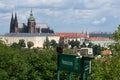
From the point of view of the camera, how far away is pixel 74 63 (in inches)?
646

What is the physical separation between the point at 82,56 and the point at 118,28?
9.62 metres

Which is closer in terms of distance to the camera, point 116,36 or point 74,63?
point 74,63

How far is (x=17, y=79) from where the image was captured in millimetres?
46406

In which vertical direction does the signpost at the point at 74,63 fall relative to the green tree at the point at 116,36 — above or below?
below

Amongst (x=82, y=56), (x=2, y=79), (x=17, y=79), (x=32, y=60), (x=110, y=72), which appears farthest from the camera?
(x=32, y=60)

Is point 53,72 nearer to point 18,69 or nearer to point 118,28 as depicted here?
point 18,69

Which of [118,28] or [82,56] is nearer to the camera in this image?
[82,56]

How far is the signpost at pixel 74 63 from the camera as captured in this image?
1552 cm

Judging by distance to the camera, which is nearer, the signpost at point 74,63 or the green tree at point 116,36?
the signpost at point 74,63

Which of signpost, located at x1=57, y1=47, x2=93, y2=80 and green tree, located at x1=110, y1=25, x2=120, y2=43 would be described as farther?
green tree, located at x1=110, y1=25, x2=120, y2=43

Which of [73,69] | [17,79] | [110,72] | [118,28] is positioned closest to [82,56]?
[73,69]

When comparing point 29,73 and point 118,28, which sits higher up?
point 118,28

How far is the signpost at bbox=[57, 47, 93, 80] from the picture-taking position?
15516 mm

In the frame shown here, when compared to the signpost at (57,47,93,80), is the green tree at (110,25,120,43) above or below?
above
